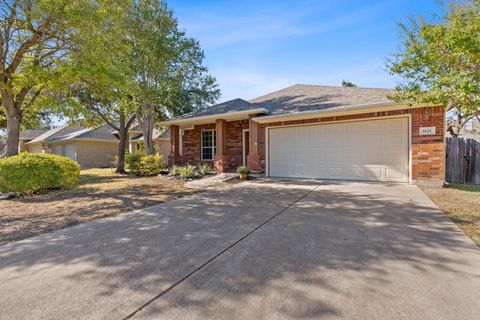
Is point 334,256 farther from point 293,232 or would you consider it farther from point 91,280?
point 91,280

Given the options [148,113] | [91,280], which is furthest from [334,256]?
[148,113]

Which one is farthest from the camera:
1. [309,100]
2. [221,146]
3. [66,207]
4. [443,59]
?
[221,146]

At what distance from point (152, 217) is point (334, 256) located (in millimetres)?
3663

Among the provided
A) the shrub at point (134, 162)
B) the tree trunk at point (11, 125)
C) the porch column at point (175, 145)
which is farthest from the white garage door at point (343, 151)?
the tree trunk at point (11, 125)

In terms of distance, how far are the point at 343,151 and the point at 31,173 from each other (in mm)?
10950

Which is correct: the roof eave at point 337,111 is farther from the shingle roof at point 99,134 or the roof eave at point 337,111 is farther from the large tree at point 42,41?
the shingle roof at point 99,134

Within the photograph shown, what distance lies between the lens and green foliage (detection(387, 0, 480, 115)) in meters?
5.13

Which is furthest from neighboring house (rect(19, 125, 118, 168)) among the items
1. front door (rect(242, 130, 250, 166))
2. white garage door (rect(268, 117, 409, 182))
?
white garage door (rect(268, 117, 409, 182))

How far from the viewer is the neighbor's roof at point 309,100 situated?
10.0 m

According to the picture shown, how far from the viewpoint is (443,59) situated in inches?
230

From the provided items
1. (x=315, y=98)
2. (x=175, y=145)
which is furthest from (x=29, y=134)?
(x=315, y=98)

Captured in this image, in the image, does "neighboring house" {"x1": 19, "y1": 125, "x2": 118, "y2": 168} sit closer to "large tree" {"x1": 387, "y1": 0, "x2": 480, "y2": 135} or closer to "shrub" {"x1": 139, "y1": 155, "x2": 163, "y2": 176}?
A: "shrub" {"x1": 139, "y1": 155, "x2": 163, "y2": 176}

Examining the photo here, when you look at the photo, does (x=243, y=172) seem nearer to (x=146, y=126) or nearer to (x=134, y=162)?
(x=134, y=162)

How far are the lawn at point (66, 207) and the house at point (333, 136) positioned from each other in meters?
4.86
